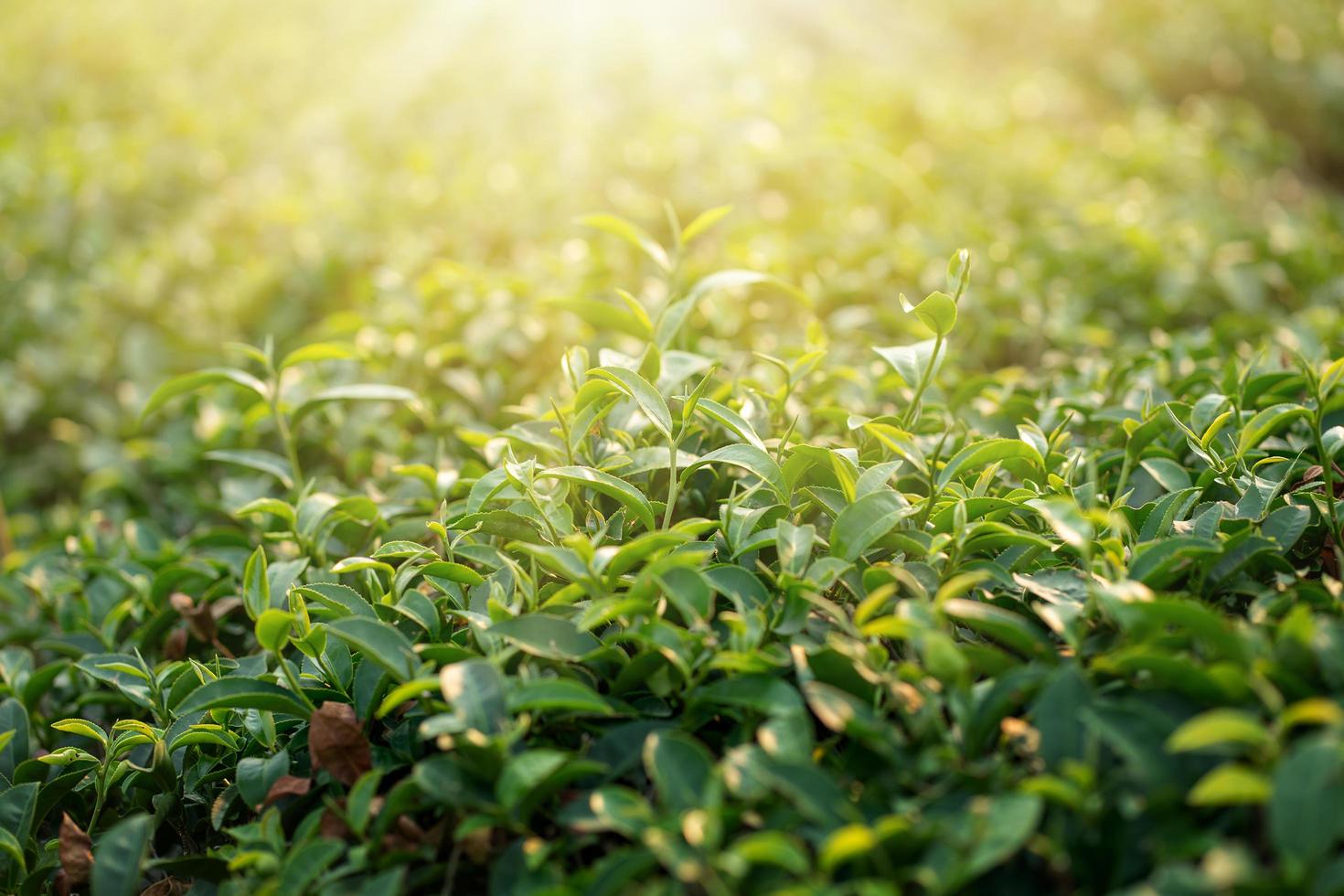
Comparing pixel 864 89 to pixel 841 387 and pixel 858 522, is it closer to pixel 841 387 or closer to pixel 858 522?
pixel 841 387

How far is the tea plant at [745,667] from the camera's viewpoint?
80 centimetres

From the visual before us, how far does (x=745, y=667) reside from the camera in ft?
3.05

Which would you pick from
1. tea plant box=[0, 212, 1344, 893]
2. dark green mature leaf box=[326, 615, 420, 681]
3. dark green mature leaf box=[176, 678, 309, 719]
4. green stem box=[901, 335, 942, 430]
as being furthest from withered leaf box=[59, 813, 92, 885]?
green stem box=[901, 335, 942, 430]

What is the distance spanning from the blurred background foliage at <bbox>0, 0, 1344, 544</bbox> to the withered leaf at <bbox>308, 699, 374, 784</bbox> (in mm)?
640

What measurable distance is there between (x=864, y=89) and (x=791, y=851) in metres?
3.54

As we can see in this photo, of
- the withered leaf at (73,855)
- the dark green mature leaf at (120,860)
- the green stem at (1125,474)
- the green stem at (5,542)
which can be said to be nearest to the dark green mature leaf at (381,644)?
the dark green mature leaf at (120,860)

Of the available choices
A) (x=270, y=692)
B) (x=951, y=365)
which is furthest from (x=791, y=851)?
(x=951, y=365)

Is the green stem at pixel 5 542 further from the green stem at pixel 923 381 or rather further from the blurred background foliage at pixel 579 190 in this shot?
the green stem at pixel 923 381

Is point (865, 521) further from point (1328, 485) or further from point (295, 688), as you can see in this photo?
point (295, 688)

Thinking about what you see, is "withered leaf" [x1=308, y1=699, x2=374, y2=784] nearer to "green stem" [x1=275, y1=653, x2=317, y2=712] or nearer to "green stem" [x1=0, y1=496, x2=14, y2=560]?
"green stem" [x1=275, y1=653, x2=317, y2=712]

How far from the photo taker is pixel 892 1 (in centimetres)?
637

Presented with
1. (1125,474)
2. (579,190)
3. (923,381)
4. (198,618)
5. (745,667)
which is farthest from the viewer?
(579,190)

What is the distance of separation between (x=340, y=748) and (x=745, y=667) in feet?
1.44

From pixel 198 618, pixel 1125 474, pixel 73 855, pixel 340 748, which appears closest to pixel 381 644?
pixel 340 748
